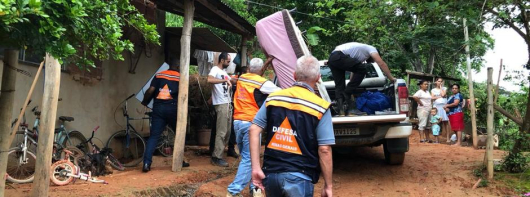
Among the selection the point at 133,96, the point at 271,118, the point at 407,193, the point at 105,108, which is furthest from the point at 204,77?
the point at 271,118

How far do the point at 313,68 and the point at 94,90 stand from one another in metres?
5.32

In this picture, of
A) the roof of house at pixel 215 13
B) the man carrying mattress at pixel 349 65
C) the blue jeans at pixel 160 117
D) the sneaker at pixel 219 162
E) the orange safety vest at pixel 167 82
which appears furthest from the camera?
the roof of house at pixel 215 13

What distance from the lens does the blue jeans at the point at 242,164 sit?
459 centimetres

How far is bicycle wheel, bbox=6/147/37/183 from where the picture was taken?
4.96 m

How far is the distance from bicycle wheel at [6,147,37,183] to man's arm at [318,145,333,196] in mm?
4087

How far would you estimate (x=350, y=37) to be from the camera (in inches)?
570

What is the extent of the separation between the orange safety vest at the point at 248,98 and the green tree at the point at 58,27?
1848mm

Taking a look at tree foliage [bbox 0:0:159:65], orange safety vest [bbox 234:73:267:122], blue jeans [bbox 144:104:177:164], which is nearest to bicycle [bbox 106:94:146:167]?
blue jeans [bbox 144:104:177:164]

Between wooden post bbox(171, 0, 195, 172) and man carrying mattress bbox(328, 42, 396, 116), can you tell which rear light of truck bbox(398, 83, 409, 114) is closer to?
man carrying mattress bbox(328, 42, 396, 116)

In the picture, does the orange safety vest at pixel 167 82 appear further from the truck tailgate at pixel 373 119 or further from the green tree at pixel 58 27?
the green tree at pixel 58 27

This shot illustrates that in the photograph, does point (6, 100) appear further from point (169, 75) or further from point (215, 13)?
point (215, 13)

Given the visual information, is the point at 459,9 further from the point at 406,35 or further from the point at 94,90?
the point at 406,35

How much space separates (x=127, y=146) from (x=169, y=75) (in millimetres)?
1906

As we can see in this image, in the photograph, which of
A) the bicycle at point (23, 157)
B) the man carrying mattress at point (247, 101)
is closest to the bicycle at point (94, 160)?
the bicycle at point (23, 157)
